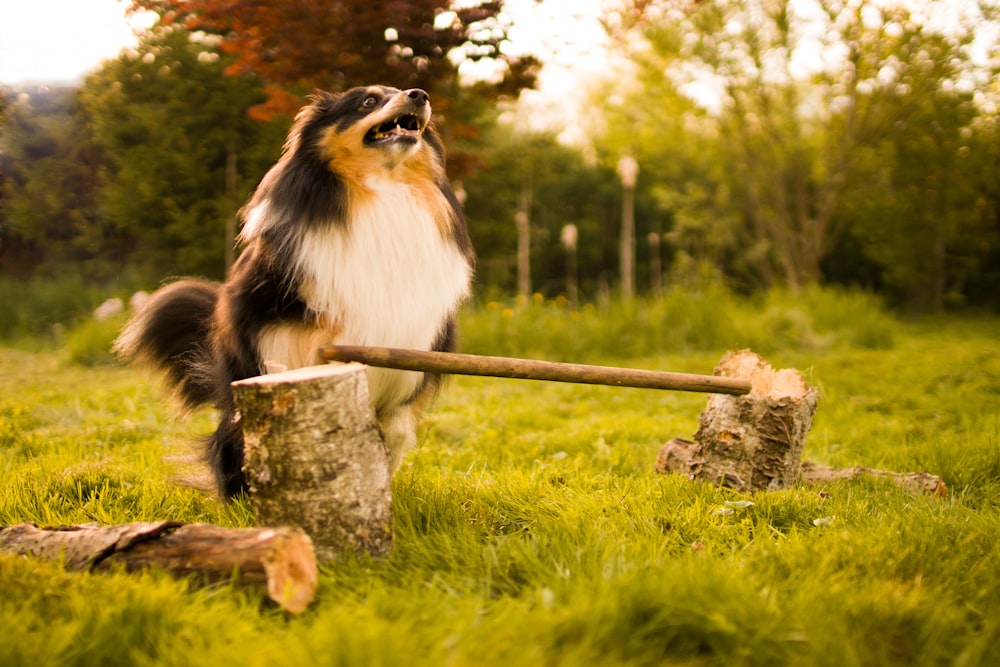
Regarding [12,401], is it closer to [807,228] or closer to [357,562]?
[357,562]

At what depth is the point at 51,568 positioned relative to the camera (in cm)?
185

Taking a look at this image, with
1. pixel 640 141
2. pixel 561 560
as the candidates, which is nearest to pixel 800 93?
pixel 640 141

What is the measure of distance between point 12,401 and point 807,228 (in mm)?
12189

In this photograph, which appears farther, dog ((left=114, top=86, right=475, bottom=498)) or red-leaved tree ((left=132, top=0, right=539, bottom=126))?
red-leaved tree ((left=132, top=0, right=539, bottom=126))

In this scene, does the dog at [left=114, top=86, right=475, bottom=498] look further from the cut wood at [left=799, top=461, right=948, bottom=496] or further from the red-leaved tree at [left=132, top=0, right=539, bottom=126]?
the red-leaved tree at [left=132, top=0, right=539, bottom=126]

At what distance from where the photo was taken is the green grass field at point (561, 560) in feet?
5.22

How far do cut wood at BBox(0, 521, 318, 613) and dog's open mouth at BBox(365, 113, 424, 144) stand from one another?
147 cm

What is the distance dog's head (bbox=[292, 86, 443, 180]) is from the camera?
265 centimetres

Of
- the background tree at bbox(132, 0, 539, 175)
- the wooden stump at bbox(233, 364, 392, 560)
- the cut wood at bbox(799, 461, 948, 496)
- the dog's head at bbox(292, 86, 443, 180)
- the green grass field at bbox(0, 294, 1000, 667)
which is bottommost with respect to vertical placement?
the cut wood at bbox(799, 461, 948, 496)

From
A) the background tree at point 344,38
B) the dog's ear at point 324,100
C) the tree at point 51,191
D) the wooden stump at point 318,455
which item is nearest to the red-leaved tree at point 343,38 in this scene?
the background tree at point 344,38

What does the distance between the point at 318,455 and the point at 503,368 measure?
0.70 meters

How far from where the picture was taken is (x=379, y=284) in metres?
2.54

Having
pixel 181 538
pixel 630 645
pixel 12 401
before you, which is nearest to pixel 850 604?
pixel 630 645

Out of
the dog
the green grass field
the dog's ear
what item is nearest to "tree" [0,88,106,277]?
the green grass field
